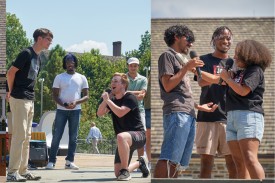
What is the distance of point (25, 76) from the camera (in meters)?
5.96

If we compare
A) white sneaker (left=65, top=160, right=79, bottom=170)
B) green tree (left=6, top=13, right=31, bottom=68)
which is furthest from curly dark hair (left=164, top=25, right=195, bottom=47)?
white sneaker (left=65, top=160, right=79, bottom=170)

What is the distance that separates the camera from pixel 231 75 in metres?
5.12

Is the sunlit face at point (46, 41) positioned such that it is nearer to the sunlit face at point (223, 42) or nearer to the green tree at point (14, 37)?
the green tree at point (14, 37)

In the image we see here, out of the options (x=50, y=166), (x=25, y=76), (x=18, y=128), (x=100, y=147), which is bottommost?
(x=100, y=147)

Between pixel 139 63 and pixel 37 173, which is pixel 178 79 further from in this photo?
pixel 139 63

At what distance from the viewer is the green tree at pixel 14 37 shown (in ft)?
21.4

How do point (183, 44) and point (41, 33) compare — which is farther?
point (41, 33)

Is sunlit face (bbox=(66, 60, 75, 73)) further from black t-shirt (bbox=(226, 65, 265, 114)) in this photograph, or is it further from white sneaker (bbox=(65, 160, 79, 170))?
black t-shirt (bbox=(226, 65, 265, 114))

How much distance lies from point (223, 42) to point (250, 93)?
55 centimetres

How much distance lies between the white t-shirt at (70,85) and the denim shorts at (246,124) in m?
2.14

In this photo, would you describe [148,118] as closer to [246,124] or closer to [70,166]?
[70,166]

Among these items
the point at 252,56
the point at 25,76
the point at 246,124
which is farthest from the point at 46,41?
the point at 246,124

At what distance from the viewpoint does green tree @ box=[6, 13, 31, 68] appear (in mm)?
6512

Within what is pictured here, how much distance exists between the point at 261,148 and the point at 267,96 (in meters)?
0.62
